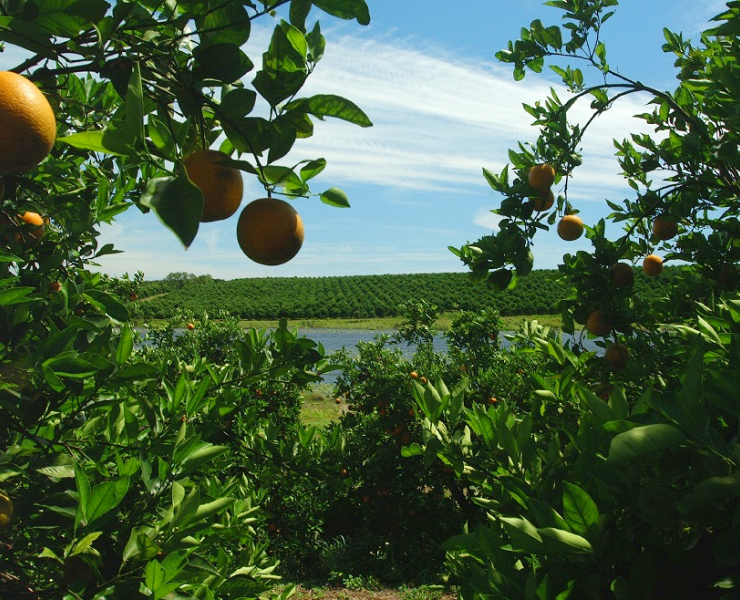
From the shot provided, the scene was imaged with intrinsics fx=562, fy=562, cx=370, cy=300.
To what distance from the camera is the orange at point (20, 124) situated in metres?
0.73

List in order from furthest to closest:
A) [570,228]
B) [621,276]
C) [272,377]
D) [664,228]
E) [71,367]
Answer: [664,228] < [570,228] < [621,276] < [272,377] < [71,367]

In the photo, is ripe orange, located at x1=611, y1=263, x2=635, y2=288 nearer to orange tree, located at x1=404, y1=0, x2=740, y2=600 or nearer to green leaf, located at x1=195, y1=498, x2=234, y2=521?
orange tree, located at x1=404, y1=0, x2=740, y2=600

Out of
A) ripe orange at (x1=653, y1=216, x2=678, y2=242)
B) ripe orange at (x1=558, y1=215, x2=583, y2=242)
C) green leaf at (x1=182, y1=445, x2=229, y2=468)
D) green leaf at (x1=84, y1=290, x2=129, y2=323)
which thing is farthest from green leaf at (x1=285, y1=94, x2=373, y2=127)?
ripe orange at (x1=653, y1=216, x2=678, y2=242)

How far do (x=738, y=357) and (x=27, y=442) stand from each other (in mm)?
2000

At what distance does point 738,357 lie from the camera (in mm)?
1209

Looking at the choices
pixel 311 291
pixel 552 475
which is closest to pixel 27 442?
pixel 552 475

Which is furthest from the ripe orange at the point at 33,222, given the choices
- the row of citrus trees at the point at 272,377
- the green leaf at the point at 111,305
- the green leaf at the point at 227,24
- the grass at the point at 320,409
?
the grass at the point at 320,409

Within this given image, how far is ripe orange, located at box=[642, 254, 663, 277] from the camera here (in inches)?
137

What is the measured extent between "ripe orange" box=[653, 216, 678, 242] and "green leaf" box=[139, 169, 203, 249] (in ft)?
10.2

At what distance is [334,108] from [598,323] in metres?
2.16

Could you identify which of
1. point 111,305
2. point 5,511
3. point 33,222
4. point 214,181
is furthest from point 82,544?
point 33,222

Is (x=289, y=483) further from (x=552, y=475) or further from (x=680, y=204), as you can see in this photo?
(x=680, y=204)

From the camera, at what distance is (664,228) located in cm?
321

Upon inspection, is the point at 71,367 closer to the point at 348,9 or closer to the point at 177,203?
the point at 177,203
